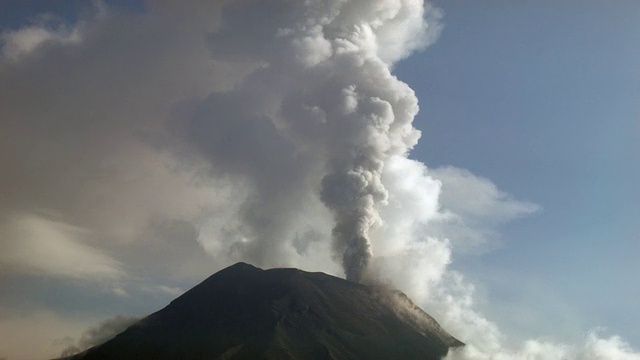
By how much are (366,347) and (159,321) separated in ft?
224

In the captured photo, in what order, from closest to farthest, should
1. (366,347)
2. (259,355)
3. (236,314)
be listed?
(259,355)
(366,347)
(236,314)

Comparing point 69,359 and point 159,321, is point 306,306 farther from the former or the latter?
point 69,359

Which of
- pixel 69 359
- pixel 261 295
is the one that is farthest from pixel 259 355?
pixel 69 359

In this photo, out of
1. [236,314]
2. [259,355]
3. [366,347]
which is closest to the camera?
[259,355]

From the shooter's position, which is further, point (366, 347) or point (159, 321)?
point (159, 321)

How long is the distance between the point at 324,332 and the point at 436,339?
135ft

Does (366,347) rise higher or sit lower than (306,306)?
lower

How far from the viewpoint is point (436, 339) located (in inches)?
7844

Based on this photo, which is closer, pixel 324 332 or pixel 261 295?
pixel 324 332

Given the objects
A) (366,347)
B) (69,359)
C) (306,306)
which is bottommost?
(69,359)

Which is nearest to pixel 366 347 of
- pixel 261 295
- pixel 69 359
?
pixel 261 295

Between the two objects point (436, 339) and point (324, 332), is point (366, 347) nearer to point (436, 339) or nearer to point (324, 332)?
point (324, 332)

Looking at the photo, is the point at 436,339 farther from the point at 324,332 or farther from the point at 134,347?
the point at 134,347

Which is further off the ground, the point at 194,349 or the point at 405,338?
the point at 405,338
